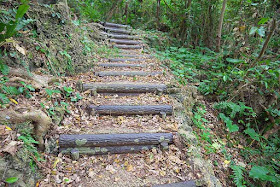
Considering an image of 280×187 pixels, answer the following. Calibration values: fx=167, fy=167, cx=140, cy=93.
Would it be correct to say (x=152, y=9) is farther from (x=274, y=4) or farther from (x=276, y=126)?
(x=276, y=126)

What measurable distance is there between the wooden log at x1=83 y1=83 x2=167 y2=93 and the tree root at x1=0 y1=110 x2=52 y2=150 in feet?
4.67

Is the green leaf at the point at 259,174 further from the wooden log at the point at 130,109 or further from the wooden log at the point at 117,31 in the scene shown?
the wooden log at the point at 117,31

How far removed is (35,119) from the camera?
2322 mm

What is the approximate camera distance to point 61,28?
13.9 ft

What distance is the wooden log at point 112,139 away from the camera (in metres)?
2.60

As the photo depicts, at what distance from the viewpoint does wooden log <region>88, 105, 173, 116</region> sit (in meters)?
3.34

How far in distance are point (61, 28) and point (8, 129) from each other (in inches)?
121

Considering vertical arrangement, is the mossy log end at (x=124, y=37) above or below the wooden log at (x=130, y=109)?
above

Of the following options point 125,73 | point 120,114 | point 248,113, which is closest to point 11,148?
point 120,114

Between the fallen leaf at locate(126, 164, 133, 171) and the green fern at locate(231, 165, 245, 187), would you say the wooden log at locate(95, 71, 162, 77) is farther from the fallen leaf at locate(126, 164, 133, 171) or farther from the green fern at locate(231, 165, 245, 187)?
the green fern at locate(231, 165, 245, 187)

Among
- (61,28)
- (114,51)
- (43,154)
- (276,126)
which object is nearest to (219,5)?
(114,51)

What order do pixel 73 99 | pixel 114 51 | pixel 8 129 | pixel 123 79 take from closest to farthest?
1. pixel 8 129
2. pixel 73 99
3. pixel 123 79
4. pixel 114 51

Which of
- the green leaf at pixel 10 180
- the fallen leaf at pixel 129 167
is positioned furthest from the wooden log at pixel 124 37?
the green leaf at pixel 10 180

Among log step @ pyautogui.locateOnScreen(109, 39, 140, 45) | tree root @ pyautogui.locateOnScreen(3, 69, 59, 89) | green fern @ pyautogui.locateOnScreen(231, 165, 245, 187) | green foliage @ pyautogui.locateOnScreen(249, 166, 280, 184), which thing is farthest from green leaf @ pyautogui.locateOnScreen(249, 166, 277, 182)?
log step @ pyautogui.locateOnScreen(109, 39, 140, 45)
